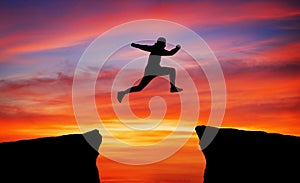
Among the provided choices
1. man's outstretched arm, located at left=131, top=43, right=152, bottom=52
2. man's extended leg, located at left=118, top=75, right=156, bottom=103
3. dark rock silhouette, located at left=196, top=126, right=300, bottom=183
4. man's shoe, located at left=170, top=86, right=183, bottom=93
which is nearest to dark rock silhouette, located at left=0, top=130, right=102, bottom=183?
man's extended leg, located at left=118, top=75, right=156, bottom=103

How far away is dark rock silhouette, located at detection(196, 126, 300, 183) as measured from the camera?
89.2 ft

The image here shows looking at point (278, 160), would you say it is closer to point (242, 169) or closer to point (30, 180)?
point (242, 169)

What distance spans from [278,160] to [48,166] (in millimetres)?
13973

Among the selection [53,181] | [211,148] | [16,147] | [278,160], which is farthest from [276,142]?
[16,147]

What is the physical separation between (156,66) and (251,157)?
983 cm

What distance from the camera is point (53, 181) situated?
91.3 feet

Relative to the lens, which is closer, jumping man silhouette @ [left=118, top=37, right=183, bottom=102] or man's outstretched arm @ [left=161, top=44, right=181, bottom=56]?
jumping man silhouette @ [left=118, top=37, right=183, bottom=102]

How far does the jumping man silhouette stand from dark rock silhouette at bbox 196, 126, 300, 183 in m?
7.49

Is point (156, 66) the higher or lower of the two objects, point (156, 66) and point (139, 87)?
the higher

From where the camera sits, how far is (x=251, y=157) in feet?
90.7

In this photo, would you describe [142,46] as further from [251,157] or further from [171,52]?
[251,157]

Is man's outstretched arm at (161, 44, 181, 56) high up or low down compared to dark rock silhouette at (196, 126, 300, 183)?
up

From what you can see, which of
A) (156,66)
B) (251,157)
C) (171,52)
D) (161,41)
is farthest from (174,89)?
(251,157)

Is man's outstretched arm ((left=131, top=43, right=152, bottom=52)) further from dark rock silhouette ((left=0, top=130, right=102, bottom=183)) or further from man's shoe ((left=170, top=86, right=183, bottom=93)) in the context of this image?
dark rock silhouette ((left=0, top=130, right=102, bottom=183))
